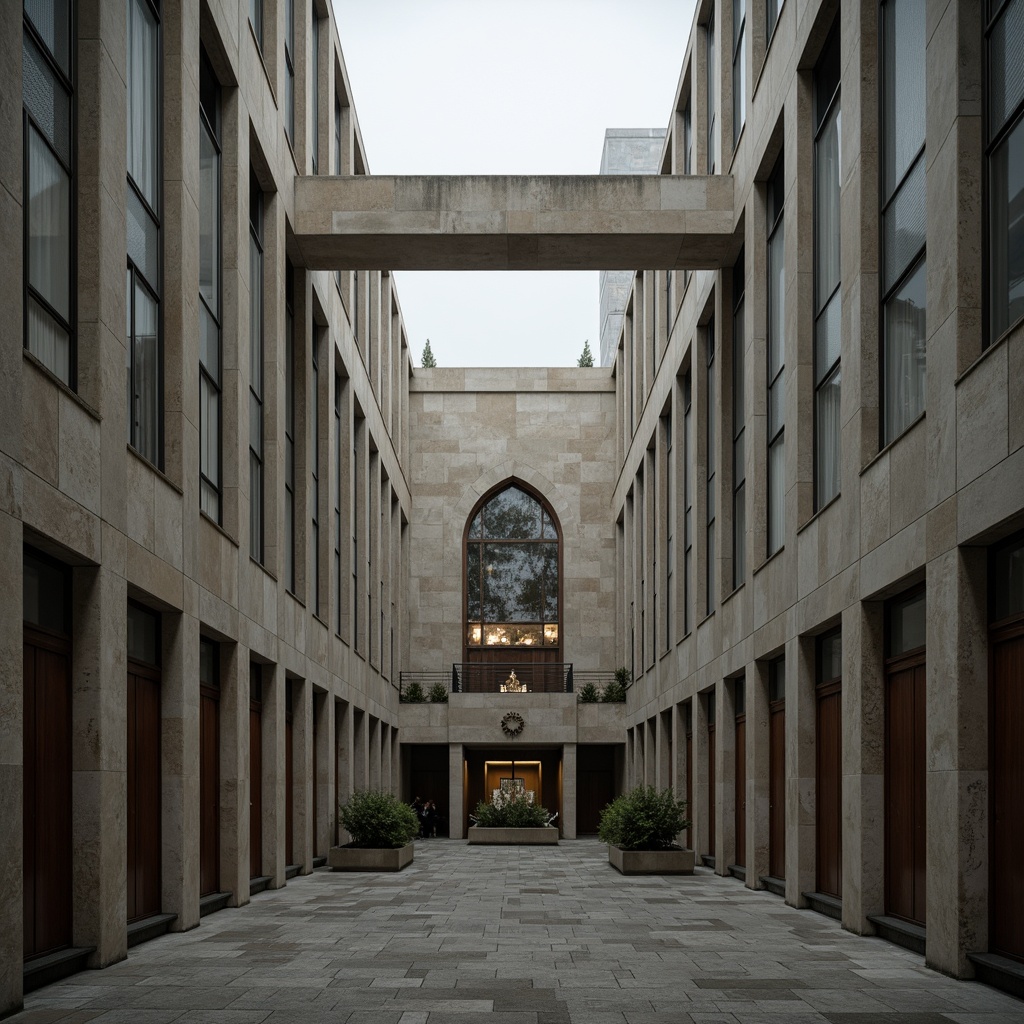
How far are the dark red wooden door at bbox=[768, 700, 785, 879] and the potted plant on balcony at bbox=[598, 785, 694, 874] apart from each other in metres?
3.38

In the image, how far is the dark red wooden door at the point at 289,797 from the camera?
26.1 meters

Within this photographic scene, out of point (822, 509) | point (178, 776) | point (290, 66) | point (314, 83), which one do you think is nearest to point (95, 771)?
point (178, 776)

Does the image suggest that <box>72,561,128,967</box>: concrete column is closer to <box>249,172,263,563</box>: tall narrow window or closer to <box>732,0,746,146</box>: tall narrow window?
<box>249,172,263,563</box>: tall narrow window

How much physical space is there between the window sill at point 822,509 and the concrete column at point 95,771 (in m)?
9.04

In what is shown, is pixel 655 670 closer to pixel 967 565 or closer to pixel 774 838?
pixel 774 838

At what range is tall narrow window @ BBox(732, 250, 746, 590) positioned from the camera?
1021 inches

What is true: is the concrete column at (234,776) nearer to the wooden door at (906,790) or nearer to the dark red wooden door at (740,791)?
the wooden door at (906,790)

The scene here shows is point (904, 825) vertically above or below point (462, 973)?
above

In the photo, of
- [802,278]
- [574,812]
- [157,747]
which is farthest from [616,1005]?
[574,812]

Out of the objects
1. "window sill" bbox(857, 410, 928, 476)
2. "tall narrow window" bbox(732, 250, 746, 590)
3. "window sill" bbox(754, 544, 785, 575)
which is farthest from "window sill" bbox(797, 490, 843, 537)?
"tall narrow window" bbox(732, 250, 746, 590)

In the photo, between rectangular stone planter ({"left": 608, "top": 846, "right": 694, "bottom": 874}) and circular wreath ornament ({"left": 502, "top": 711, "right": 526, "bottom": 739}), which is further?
circular wreath ornament ({"left": 502, "top": 711, "right": 526, "bottom": 739})

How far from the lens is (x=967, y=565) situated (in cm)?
1194

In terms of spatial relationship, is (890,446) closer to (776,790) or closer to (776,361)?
(776,361)

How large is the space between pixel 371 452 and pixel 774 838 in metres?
21.4
